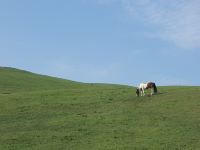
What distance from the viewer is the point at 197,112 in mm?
43188

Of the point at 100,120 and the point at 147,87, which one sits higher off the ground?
the point at 147,87

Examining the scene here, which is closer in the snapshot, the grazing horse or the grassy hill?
the grassy hill

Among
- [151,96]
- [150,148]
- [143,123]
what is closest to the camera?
[150,148]

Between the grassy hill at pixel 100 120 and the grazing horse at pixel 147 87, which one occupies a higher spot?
the grazing horse at pixel 147 87

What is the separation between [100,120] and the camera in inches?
1618

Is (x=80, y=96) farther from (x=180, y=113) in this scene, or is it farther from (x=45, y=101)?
(x=180, y=113)

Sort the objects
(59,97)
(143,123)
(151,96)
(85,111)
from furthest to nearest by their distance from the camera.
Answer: (59,97)
(151,96)
(85,111)
(143,123)

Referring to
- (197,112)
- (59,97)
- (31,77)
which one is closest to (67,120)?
(197,112)

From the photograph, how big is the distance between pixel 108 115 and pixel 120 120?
2.28 meters

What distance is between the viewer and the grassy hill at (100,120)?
33906mm

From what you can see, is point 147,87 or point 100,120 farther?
point 147,87

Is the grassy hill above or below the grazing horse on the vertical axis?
below

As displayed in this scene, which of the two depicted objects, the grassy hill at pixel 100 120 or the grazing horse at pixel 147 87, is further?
the grazing horse at pixel 147 87

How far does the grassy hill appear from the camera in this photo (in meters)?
33.9
